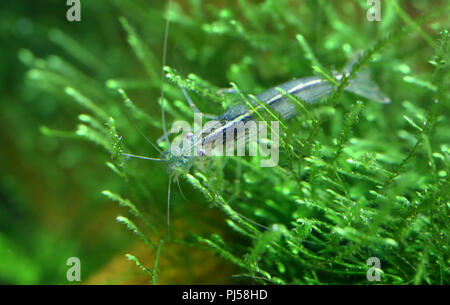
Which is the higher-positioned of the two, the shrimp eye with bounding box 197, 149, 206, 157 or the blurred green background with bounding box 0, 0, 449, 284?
the blurred green background with bounding box 0, 0, 449, 284

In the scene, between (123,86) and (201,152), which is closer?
(201,152)

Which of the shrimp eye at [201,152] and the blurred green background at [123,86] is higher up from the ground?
the blurred green background at [123,86]

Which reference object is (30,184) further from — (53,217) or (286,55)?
(286,55)

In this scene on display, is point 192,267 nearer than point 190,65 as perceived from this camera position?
Yes

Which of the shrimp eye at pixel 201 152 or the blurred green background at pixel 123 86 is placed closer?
the shrimp eye at pixel 201 152

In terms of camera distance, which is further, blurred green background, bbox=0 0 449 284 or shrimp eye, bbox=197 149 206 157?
blurred green background, bbox=0 0 449 284

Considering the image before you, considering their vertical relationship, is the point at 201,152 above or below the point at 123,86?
below

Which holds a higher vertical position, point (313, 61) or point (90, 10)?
point (90, 10)

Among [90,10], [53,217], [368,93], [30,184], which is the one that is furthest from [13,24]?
[368,93]
